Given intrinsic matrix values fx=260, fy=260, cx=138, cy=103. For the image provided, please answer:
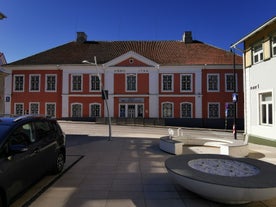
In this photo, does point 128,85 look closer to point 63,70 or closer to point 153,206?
point 63,70

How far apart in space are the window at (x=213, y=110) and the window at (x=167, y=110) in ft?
16.9

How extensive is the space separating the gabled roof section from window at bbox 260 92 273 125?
21.0 metres

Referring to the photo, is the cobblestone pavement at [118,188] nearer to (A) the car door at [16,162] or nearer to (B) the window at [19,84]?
(A) the car door at [16,162]

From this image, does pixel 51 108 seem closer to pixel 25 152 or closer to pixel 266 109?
pixel 266 109

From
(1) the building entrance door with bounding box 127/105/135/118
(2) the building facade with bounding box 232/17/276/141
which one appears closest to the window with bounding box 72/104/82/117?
(1) the building entrance door with bounding box 127/105/135/118

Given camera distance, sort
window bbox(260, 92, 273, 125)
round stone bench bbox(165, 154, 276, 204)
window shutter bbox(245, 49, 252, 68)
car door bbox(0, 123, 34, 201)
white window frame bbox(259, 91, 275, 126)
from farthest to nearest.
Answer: window shutter bbox(245, 49, 252, 68) < window bbox(260, 92, 273, 125) < white window frame bbox(259, 91, 275, 126) < round stone bench bbox(165, 154, 276, 204) < car door bbox(0, 123, 34, 201)

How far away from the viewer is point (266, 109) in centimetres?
1489

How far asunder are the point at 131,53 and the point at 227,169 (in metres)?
30.9

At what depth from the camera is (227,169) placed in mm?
5922

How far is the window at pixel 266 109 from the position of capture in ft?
47.2

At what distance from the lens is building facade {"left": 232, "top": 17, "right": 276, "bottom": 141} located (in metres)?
13.8

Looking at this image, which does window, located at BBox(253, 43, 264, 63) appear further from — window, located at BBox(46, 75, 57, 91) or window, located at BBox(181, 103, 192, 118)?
window, located at BBox(46, 75, 57, 91)

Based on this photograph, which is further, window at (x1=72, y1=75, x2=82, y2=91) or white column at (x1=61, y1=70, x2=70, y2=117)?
window at (x1=72, y1=75, x2=82, y2=91)

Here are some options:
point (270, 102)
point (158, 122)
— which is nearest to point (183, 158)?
point (270, 102)
